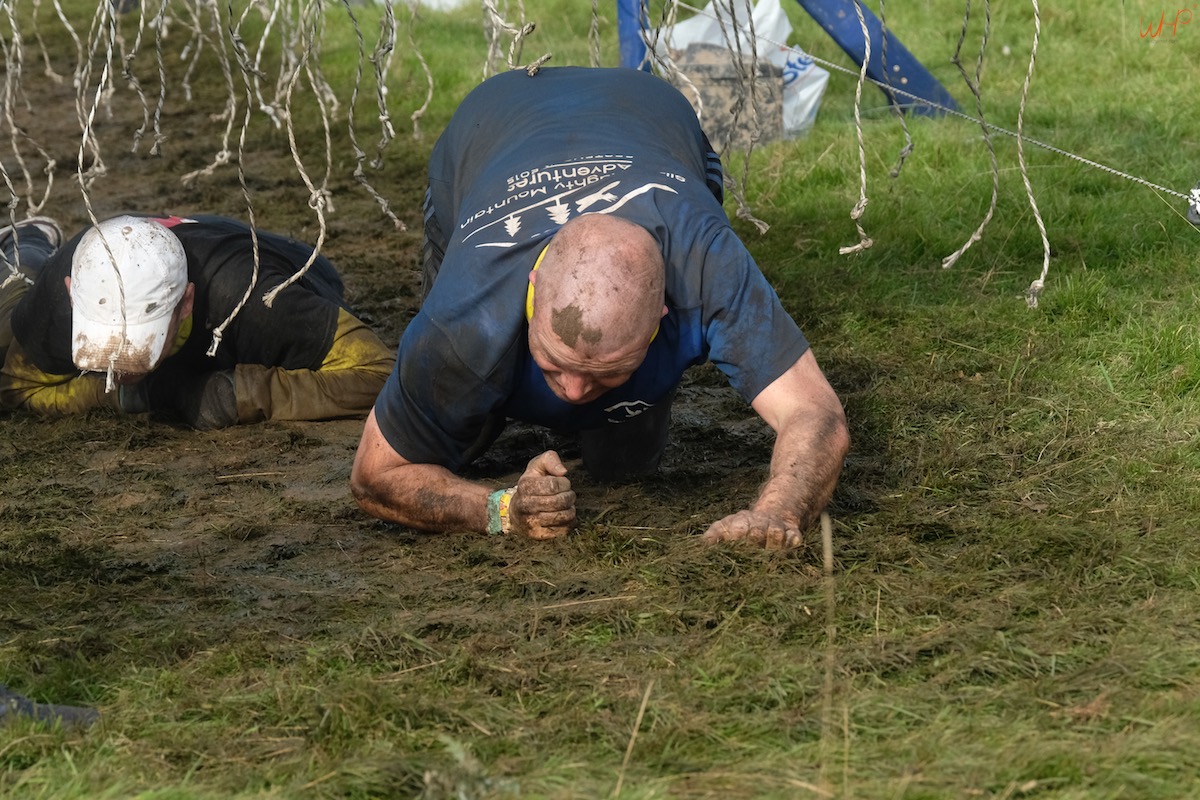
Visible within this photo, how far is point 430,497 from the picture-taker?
345cm

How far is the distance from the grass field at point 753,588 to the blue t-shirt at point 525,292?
35 centimetres

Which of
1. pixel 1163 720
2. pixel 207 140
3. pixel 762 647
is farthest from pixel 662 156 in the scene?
pixel 207 140

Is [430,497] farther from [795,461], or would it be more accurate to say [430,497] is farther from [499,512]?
[795,461]

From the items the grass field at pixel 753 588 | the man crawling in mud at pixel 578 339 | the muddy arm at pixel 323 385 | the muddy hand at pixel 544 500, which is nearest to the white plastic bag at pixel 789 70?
the grass field at pixel 753 588

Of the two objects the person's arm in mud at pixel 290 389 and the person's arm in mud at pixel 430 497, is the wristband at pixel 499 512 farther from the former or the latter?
the person's arm in mud at pixel 290 389

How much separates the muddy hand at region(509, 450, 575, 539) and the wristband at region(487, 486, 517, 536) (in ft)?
0.17

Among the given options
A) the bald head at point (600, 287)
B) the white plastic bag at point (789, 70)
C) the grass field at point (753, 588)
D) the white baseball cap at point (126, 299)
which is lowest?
the grass field at point (753, 588)

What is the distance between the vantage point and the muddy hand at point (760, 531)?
10.0ft

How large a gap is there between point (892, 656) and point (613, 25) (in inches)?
301

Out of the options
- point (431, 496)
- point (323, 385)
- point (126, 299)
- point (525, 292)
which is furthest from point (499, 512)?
point (126, 299)

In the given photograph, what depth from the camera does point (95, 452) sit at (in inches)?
177

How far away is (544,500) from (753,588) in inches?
22.8

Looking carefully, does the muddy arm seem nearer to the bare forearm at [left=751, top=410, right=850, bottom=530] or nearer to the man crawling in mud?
the man crawling in mud

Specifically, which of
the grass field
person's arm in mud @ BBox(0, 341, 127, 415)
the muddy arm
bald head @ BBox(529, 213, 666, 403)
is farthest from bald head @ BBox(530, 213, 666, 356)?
person's arm in mud @ BBox(0, 341, 127, 415)
